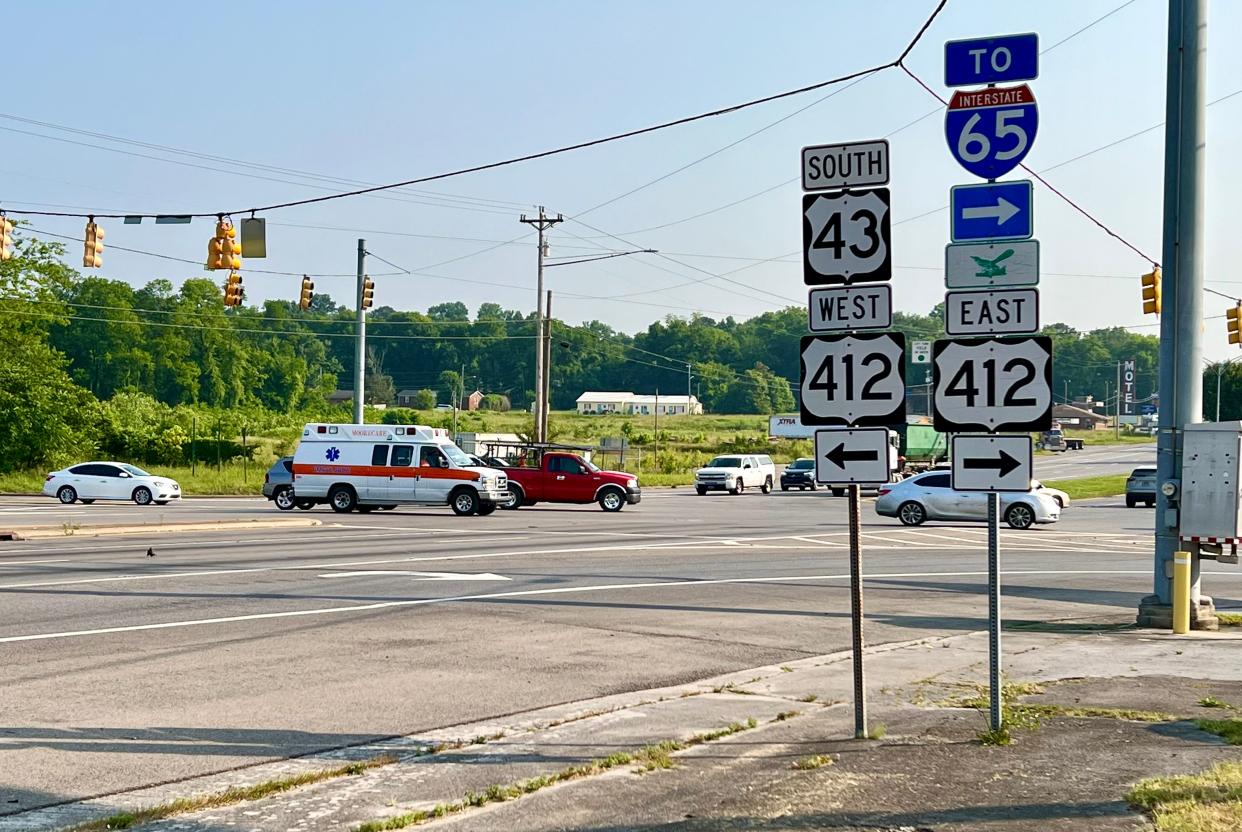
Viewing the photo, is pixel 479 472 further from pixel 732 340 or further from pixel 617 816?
pixel 732 340

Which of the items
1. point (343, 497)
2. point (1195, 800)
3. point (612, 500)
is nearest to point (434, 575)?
point (1195, 800)

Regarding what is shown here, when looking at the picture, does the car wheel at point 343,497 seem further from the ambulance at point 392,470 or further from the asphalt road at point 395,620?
the asphalt road at point 395,620

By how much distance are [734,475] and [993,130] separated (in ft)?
162

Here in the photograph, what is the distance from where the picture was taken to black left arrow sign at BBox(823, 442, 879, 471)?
7.96 metres

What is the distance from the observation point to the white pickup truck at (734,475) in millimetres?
57250

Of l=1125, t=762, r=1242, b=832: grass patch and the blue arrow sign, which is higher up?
the blue arrow sign

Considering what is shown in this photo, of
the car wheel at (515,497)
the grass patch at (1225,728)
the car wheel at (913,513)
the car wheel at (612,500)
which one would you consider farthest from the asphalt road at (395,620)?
the car wheel at (612,500)

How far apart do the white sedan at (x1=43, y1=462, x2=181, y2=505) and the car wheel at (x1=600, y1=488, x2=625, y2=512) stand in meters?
14.2

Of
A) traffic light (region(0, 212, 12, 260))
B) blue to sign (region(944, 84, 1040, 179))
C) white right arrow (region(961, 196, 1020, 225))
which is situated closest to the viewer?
white right arrow (region(961, 196, 1020, 225))

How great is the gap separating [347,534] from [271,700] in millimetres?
18411

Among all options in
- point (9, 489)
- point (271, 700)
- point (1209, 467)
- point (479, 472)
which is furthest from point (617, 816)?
point (9, 489)

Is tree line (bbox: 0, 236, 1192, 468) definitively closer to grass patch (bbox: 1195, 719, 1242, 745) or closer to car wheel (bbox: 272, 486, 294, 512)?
car wheel (bbox: 272, 486, 294, 512)

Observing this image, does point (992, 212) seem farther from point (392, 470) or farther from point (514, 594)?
point (392, 470)

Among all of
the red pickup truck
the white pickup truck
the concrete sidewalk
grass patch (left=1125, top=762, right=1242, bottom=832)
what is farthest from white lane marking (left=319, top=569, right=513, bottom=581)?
the white pickup truck
